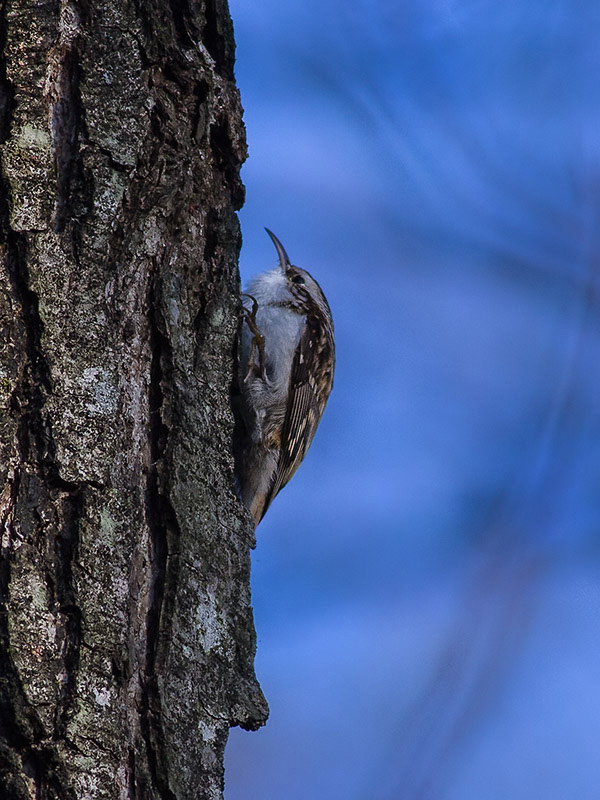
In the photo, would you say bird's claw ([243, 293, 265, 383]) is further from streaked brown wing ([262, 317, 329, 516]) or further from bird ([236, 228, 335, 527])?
streaked brown wing ([262, 317, 329, 516])

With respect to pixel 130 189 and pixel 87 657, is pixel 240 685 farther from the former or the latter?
pixel 130 189

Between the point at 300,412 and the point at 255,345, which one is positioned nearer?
the point at 255,345

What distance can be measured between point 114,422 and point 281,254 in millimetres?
1967

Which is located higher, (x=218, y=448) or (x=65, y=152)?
(x=65, y=152)

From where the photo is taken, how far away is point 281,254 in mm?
3566

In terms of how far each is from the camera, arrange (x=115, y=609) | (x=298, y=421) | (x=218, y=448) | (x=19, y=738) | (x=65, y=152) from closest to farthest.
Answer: (x=19, y=738) < (x=115, y=609) < (x=65, y=152) < (x=218, y=448) < (x=298, y=421)

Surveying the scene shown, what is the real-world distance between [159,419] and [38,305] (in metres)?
0.30

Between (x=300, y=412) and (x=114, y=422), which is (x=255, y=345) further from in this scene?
(x=114, y=422)

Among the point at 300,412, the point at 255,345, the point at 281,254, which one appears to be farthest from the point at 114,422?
the point at 281,254

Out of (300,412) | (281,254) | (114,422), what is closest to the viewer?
(114,422)

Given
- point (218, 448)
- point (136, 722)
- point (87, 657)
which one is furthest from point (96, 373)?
point (136, 722)

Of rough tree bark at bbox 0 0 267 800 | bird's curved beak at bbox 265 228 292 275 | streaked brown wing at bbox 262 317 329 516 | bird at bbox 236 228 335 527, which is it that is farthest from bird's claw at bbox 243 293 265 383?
rough tree bark at bbox 0 0 267 800

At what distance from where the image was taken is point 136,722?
1.62 meters

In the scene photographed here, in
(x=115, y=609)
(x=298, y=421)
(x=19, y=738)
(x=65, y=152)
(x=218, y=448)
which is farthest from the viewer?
(x=298, y=421)
